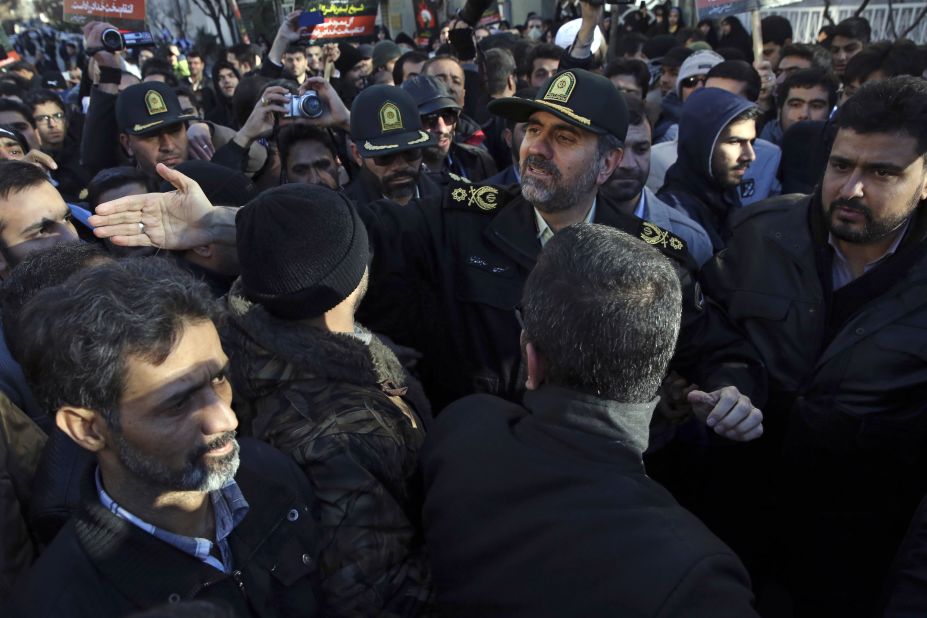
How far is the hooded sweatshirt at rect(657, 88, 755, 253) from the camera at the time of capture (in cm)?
363

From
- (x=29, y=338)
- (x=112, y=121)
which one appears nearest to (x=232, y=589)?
(x=29, y=338)

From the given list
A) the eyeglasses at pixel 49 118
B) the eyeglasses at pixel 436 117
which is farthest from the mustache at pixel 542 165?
the eyeglasses at pixel 49 118

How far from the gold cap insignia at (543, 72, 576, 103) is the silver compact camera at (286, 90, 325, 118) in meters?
1.78

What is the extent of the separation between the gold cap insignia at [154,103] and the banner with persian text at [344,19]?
287 cm

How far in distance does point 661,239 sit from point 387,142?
1.72 m

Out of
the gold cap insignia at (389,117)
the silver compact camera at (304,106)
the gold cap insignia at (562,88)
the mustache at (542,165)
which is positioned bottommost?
the mustache at (542,165)

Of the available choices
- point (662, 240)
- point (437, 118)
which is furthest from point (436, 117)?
point (662, 240)

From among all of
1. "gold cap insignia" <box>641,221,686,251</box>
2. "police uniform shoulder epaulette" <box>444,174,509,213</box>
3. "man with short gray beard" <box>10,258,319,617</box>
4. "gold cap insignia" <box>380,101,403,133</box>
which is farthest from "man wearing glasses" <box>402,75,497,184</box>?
"man with short gray beard" <box>10,258,319,617</box>

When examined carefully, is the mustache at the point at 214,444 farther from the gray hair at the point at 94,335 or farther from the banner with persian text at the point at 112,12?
the banner with persian text at the point at 112,12

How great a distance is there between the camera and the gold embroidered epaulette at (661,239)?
105 inches

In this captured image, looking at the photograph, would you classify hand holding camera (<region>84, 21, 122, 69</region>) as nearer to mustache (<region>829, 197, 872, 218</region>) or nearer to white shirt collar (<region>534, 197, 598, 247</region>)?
white shirt collar (<region>534, 197, 598, 247</region>)

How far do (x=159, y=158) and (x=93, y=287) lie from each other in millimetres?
3246

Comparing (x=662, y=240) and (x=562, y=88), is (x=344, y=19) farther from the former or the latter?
(x=662, y=240)

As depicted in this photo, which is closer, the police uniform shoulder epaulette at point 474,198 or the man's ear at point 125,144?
the police uniform shoulder epaulette at point 474,198
